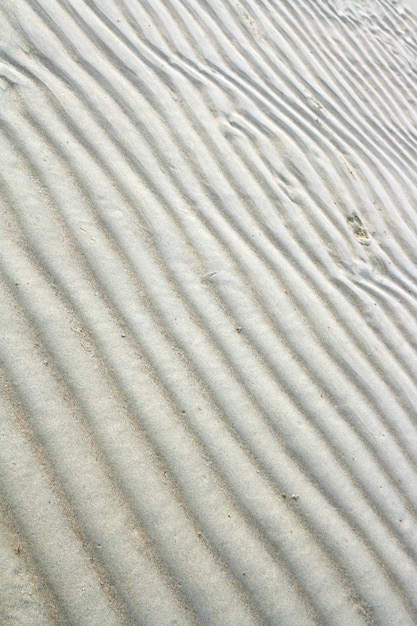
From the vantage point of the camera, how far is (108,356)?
1.83m

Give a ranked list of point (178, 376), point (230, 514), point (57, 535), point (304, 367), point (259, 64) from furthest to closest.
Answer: point (259, 64) < point (304, 367) < point (178, 376) < point (230, 514) < point (57, 535)

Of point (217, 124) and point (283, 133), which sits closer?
point (217, 124)

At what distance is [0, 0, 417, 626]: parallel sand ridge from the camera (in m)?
1.58

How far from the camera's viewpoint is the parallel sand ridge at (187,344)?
1.58m

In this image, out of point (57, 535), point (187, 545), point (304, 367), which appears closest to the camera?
point (57, 535)

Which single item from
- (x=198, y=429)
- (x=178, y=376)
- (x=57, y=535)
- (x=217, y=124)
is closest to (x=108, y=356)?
(x=178, y=376)

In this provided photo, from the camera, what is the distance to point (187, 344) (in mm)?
1995

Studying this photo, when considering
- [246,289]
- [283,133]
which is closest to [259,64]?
[283,133]

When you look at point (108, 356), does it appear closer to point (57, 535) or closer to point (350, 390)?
→ point (57, 535)

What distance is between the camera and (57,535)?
1503 mm

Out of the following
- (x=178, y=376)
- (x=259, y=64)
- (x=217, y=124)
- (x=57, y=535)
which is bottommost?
(x=57, y=535)

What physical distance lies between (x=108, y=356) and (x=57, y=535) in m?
0.57

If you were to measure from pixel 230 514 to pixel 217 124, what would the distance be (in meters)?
1.92

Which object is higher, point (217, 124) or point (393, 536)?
point (217, 124)
